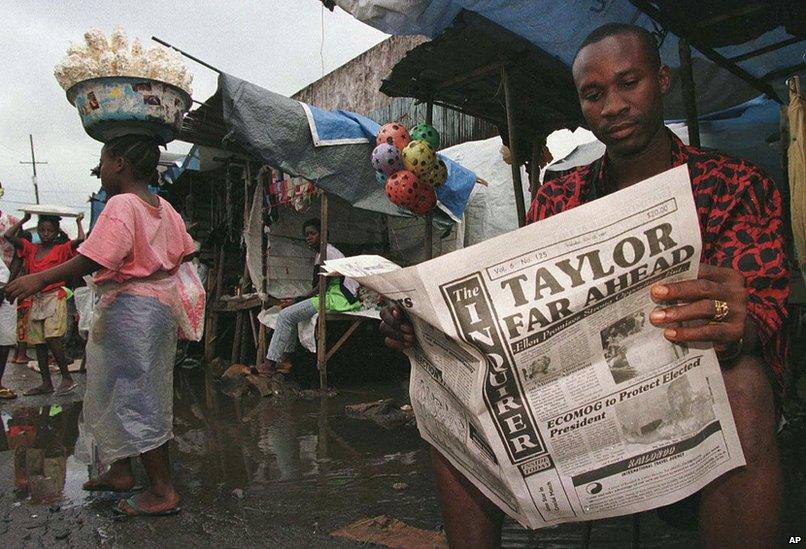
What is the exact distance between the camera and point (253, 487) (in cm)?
267

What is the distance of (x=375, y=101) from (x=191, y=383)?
7.16m

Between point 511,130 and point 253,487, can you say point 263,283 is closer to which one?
point 511,130

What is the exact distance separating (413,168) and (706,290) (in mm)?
3793

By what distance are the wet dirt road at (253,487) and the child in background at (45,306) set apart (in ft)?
3.65

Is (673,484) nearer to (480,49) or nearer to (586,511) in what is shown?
(586,511)


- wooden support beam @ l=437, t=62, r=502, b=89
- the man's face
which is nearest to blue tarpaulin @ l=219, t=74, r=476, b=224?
wooden support beam @ l=437, t=62, r=502, b=89

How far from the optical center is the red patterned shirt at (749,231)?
3.32ft

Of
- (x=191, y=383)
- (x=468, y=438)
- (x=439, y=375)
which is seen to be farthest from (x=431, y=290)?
(x=191, y=383)

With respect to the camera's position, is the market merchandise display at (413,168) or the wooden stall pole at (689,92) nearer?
the wooden stall pole at (689,92)

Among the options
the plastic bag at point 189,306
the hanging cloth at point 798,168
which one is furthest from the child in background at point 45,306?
the hanging cloth at point 798,168

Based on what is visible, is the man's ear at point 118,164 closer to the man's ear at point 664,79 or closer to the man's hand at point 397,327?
the man's hand at point 397,327

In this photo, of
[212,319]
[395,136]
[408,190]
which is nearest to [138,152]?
[408,190]

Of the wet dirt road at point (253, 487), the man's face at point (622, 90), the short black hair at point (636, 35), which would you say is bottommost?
the wet dirt road at point (253, 487)

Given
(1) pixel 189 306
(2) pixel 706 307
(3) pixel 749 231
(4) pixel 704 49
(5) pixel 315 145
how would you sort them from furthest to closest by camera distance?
(5) pixel 315 145
(4) pixel 704 49
(1) pixel 189 306
(3) pixel 749 231
(2) pixel 706 307
